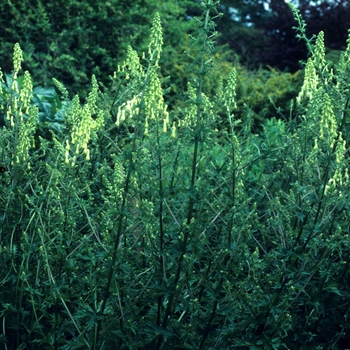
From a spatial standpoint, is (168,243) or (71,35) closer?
(168,243)

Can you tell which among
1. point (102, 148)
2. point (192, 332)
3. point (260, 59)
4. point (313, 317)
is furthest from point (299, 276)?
point (260, 59)

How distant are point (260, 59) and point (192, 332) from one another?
15.9m

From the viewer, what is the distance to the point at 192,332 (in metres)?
3.62

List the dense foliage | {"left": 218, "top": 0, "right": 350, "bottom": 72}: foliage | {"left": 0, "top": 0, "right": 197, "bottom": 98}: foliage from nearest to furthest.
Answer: the dense foliage, {"left": 0, "top": 0, "right": 197, "bottom": 98}: foliage, {"left": 218, "top": 0, "right": 350, "bottom": 72}: foliage

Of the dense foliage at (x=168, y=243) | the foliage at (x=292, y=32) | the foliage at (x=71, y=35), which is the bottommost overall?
the dense foliage at (x=168, y=243)

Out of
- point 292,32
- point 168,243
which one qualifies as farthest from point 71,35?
point 168,243

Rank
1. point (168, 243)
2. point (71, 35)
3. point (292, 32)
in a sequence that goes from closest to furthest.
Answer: point (168, 243) → point (71, 35) → point (292, 32)

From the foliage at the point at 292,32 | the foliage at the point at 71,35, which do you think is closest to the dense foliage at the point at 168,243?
the foliage at the point at 71,35

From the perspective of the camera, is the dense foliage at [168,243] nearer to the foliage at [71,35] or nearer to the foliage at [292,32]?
the foliage at [71,35]

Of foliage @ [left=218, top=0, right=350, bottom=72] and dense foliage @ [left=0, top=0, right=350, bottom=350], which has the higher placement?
foliage @ [left=218, top=0, right=350, bottom=72]

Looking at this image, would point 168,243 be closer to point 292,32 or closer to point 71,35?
point 71,35

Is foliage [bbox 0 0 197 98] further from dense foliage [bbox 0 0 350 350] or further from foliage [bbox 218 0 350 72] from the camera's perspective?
dense foliage [bbox 0 0 350 350]

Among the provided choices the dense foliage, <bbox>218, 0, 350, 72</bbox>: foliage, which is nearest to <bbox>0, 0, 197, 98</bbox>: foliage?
<bbox>218, 0, 350, 72</bbox>: foliage

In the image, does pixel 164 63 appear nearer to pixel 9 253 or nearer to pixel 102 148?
pixel 102 148
